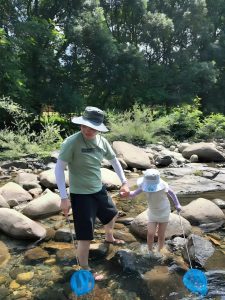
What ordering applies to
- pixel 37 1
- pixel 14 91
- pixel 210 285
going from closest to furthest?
1. pixel 210 285
2. pixel 14 91
3. pixel 37 1

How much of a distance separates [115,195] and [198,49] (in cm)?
2330

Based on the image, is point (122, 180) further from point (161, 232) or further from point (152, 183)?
point (161, 232)

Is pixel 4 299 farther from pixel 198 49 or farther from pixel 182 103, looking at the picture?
pixel 198 49

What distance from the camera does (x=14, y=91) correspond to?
51.7 ft

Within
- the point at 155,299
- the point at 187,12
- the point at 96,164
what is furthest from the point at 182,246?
the point at 187,12

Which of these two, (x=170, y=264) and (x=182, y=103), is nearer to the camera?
(x=170, y=264)

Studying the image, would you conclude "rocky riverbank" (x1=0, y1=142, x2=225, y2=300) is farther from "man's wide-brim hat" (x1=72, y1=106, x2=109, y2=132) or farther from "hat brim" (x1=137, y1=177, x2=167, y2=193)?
"man's wide-brim hat" (x1=72, y1=106, x2=109, y2=132)

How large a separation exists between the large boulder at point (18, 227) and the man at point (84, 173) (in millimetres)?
1206

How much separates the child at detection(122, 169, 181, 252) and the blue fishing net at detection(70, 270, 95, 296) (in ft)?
3.25

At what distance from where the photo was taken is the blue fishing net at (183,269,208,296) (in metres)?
3.42

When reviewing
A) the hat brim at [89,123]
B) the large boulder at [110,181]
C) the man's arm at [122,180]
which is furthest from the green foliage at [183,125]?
the hat brim at [89,123]

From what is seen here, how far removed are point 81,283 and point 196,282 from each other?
107cm

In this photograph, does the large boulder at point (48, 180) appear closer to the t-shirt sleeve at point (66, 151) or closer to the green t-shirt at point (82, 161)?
the green t-shirt at point (82, 161)

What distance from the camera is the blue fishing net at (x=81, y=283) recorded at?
3.34 meters
